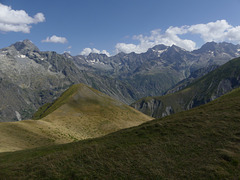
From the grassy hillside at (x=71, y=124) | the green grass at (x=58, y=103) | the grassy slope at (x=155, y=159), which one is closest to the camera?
the grassy slope at (x=155, y=159)

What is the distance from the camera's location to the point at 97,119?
97.6 meters

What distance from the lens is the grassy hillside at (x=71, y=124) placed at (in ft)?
171

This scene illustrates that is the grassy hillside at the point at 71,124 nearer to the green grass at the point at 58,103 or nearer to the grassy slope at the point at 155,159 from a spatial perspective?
the green grass at the point at 58,103

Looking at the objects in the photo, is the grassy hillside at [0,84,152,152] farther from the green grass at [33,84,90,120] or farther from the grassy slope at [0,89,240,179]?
the grassy slope at [0,89,240,179]

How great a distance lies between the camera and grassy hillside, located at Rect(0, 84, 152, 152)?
171ft

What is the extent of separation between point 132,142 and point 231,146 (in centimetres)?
1288

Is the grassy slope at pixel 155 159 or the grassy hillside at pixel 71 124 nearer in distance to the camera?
the grassy slope at pixel 155 159

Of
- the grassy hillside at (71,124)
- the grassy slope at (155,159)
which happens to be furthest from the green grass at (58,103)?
the grassy slope at (155,159)

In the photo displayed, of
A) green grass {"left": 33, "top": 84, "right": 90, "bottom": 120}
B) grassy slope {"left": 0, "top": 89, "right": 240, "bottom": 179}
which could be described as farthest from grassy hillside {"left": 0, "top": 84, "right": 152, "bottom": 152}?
grassy slope {"left": 0, "top": 89, "right": 240, "bottom": 179}

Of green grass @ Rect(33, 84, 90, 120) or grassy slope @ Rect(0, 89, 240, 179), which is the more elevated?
green grass @ Rect(33, 84, 90, 120)

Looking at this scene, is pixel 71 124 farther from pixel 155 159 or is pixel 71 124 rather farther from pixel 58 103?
pixel 155 159

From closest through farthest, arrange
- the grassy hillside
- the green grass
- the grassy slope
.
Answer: the grassy slope
the grassy hillside
the green grass

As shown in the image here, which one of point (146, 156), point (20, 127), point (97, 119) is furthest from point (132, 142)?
point (97, 119)

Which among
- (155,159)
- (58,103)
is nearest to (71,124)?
(58,103)
